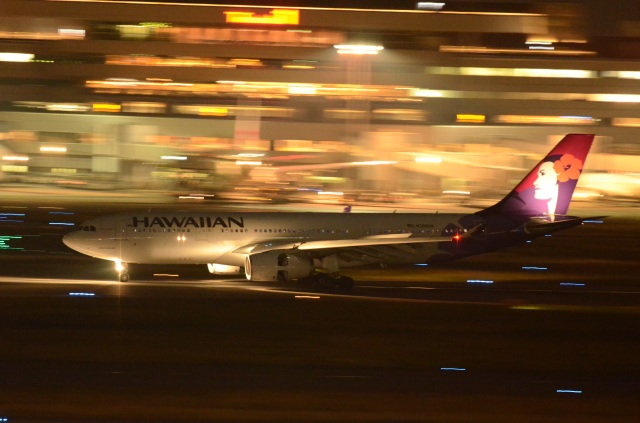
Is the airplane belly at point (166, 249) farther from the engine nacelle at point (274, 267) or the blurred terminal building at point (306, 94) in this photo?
the blurred terminal building at point (306, 94)

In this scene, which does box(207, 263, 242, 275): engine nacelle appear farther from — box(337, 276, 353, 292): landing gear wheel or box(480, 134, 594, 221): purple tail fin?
box(480, 134, 594, 221): purple tail fin

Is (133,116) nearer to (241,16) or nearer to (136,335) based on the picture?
(241,16)

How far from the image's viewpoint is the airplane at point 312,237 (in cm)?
3153

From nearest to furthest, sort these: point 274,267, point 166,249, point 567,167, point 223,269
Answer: point 274,267 < point 166,249 < point 223,269 < point 567,167

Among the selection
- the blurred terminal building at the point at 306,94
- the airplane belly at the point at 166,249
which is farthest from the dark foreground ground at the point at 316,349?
the blurred terminal building at the point at 306,94

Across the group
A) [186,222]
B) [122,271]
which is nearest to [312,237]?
[186,222]

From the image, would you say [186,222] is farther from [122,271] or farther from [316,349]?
[316,349]

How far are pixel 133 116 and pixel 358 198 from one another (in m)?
28.3

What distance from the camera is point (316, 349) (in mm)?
19453

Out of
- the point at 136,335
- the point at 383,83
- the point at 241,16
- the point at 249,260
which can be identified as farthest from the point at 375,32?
the point at 136,335

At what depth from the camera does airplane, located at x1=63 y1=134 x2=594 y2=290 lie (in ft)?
103

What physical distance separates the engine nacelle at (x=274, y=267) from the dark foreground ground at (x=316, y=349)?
0.98m

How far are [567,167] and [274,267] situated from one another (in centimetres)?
1373

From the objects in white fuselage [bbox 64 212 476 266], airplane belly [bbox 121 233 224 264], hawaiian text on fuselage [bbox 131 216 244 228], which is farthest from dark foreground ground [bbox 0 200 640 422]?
hawaiian text on fuselage [bbox 131 216 244 228]
